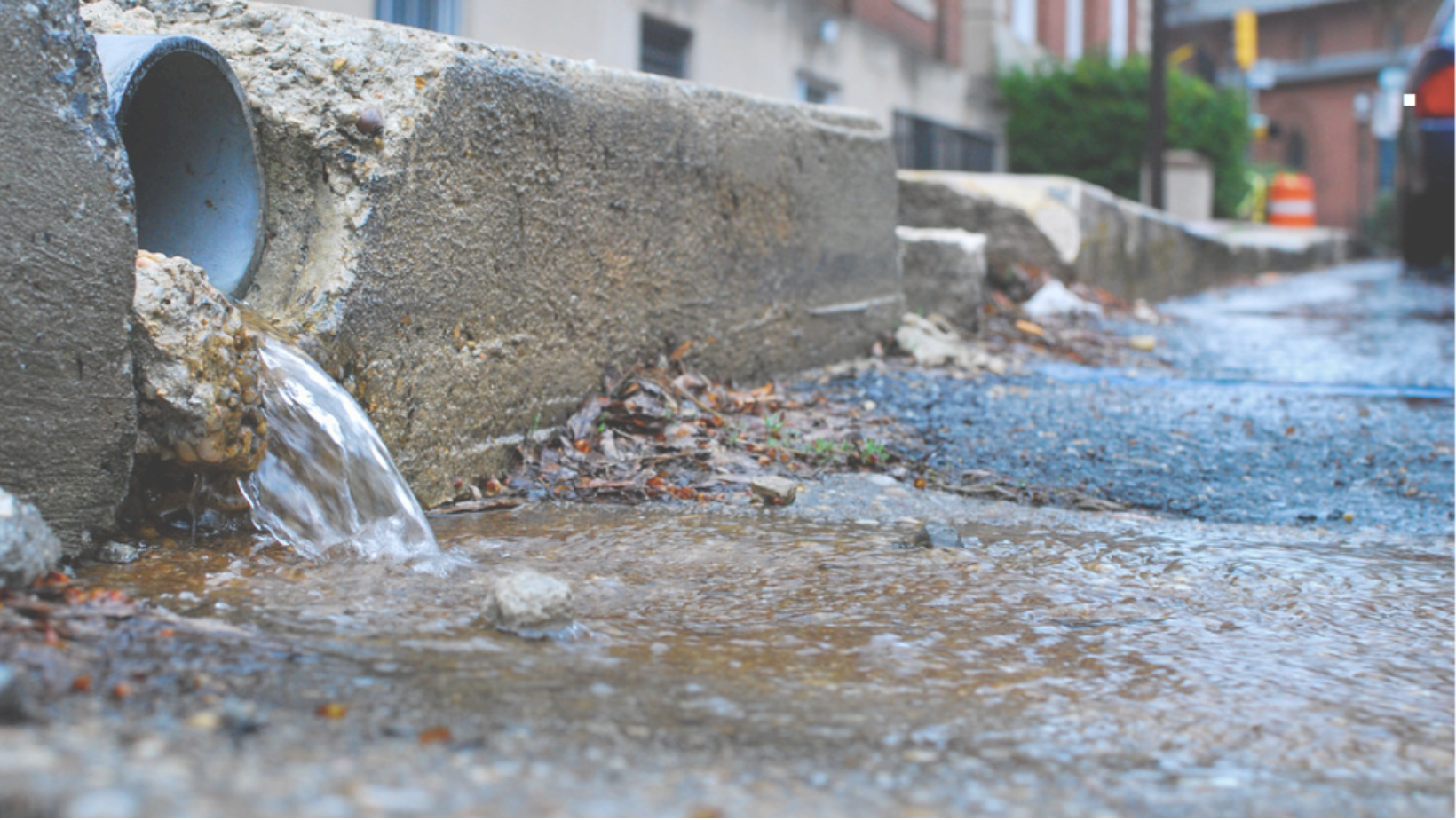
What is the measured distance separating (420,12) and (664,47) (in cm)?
317

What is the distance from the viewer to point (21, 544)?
1734 mm

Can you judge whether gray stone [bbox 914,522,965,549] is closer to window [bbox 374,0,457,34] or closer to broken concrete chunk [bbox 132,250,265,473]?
broken concrete chunk [bbox 132,250,265,473]

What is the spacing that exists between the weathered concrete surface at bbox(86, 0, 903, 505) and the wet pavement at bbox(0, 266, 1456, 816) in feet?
1.28

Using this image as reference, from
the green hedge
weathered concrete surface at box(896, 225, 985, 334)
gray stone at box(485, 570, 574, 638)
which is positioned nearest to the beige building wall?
the green hedge

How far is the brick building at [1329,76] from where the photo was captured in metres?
35.8

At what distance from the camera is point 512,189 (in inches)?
120

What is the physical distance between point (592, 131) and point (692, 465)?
3.01 feet

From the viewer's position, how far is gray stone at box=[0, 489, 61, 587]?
5.61 ft

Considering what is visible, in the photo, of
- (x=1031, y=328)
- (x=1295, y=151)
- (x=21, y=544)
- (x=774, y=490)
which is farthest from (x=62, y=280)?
(x=1295, y=151)

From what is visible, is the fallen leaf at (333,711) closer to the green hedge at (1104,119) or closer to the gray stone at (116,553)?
the gray stone at (116,553)

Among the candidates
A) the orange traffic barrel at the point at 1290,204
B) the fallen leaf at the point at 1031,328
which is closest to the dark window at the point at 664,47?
the fallen leaf at the point at 1031,328

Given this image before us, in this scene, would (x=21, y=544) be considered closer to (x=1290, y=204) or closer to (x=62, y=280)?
(x=62, y=280)

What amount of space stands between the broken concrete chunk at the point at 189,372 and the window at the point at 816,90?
32.6 feet

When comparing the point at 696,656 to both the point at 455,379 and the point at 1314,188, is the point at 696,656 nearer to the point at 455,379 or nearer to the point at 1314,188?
the point at 455,379
